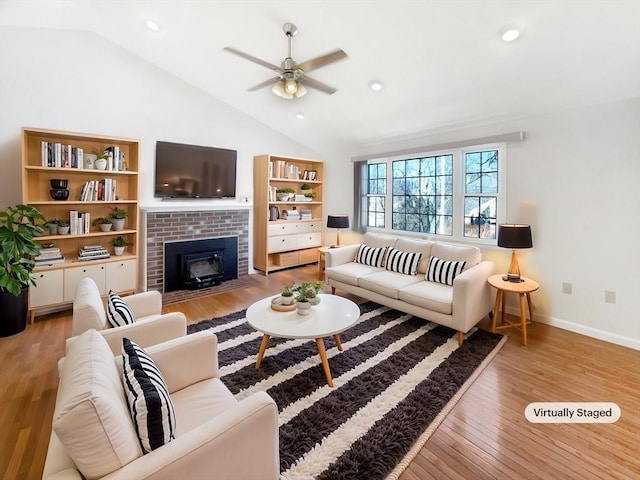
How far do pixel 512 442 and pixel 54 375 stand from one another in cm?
316

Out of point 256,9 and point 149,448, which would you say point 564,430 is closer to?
point 149,448

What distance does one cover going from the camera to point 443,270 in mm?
3412

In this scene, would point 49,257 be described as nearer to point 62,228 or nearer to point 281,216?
point 62,228

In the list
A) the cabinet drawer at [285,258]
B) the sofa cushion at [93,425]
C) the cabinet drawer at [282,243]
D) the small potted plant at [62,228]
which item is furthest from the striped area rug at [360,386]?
the cabinet drawer at [285,258]

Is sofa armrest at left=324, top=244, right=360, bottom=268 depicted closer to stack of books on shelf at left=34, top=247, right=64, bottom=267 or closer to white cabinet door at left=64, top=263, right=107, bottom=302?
white cabinet door at left=64, top=263, right=107, bottom=302

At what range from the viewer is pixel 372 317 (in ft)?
11.3

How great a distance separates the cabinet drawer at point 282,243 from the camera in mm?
5246

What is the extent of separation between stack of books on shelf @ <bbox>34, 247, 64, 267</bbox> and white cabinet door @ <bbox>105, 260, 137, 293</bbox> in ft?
1.54

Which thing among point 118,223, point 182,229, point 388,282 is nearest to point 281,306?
point 388,282

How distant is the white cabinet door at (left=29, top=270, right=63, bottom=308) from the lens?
3.21 meters

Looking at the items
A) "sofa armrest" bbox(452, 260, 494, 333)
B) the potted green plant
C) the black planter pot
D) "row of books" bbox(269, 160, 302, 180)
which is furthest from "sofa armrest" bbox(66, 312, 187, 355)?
"row of books" bbox(269, 160, 302, 180)

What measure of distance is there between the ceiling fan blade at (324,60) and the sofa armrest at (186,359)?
6.87 ft

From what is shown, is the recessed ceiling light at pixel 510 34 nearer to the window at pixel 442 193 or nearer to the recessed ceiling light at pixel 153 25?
the window at pixel 442 193

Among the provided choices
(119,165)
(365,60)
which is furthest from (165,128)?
(365,60)
